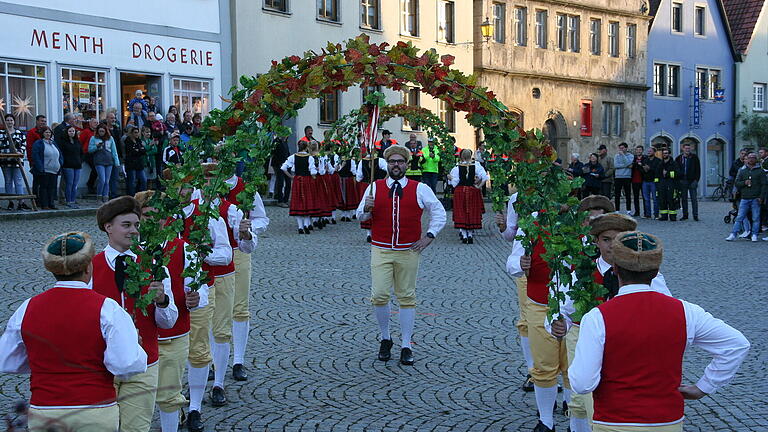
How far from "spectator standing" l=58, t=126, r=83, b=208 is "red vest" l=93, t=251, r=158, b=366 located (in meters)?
14.5

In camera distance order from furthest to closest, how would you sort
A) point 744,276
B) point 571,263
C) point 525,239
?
point 744,276 → point 525,239 → point 571,263

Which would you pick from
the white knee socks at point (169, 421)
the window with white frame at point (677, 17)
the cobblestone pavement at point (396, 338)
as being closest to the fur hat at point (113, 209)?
the white knee socks at point (169, 421)

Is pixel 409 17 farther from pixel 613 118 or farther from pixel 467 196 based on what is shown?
pixel 467 196

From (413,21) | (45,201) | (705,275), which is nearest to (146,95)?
(45,201)

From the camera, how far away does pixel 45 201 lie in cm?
1869

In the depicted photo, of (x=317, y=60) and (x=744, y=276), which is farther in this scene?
(x=744, y=276)

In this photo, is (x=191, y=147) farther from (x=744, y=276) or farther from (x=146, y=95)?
(x=146, y=95)

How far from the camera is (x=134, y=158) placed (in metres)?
20.1

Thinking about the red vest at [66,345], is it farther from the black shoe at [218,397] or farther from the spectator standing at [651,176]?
the spectator standing at [651,176]

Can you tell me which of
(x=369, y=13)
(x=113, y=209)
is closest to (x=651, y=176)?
(x=369, y=13)

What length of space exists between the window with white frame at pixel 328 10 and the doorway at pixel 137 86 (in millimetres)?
7526

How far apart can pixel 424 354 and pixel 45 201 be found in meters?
12.5

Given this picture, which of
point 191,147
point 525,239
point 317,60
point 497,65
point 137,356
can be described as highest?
point 497,65

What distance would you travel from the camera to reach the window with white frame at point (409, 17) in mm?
33844
